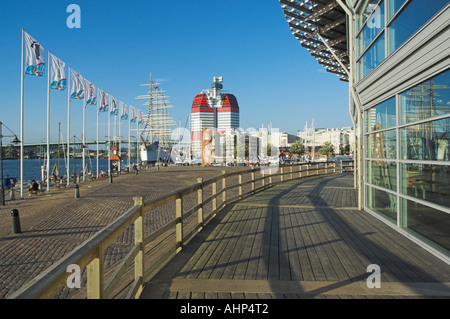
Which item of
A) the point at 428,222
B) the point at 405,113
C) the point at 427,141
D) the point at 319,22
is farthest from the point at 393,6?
the point at 319,22

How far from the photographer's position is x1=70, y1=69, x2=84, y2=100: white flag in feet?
92.8

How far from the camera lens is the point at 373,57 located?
25.5 ft

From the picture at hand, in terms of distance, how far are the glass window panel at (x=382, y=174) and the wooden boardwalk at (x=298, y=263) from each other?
880 mm

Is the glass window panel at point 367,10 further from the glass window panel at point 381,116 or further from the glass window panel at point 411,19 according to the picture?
the glass window panel at point 381,116

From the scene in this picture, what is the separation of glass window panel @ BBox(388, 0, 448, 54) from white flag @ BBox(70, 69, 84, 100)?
2716 centimetres

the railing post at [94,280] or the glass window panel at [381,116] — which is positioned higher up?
the glass window panel at [381,116]

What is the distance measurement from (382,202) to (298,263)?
13.0ft

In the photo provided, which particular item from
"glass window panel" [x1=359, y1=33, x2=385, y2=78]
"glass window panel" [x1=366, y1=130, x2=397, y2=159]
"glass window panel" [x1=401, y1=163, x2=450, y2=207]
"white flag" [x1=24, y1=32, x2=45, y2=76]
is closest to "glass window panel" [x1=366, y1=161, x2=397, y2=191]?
"glass window panel" [x1=366, y1=130, x2=397, y2=159]

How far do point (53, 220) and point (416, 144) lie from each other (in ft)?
35.4

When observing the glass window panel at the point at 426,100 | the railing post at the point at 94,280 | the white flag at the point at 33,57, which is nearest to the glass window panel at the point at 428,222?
the glass window panel at the point at 426,100

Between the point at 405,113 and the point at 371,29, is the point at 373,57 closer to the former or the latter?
the point at 371,29

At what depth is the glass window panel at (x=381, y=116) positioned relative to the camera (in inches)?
262
